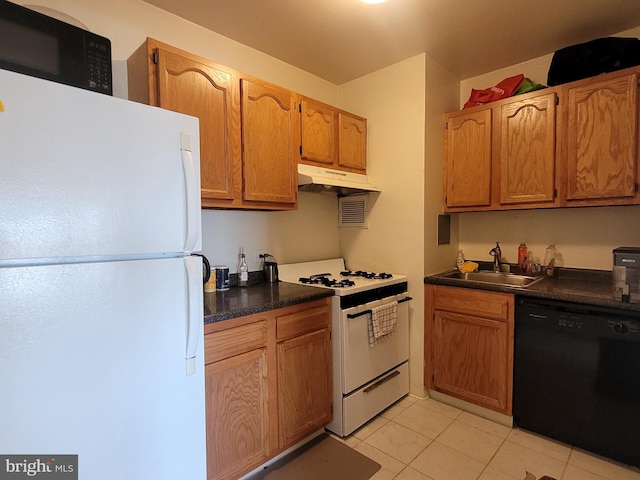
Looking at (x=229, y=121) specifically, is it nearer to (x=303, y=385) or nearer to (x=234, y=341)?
(x=234, y=341)

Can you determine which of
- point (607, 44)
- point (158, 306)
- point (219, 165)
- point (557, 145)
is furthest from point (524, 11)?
point (158, 306)

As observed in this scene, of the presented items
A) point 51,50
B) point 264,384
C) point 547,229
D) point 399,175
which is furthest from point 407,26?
point 264,384

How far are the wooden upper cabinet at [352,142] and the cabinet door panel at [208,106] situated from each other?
3.04 feet

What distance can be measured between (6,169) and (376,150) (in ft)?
7.75

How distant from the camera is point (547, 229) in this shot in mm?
2469

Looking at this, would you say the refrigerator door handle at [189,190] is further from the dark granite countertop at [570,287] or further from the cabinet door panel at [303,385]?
the dark granite countertop at [570,287]

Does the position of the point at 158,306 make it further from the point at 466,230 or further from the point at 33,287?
the point at 466,230

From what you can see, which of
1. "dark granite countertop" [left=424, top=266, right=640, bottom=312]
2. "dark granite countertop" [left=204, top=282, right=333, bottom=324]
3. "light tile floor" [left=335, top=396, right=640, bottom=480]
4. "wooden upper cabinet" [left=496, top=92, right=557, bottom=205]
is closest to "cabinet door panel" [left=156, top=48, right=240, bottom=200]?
"dark granite countertop" [left=204, top=282, right=333, bottom=324]

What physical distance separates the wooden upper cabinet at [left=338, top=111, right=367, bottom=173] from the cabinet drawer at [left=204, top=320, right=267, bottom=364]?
146cm

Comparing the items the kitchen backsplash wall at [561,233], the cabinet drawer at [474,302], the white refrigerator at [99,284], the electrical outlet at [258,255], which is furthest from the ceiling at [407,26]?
the cabinet drawer at [474,302]

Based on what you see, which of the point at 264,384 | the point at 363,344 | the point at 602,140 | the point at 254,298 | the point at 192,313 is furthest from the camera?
the point at 363,344

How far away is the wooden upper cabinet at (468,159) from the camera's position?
2434 millimetres

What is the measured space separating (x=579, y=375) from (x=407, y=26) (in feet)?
7.74

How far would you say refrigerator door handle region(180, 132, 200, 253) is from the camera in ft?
3.90
